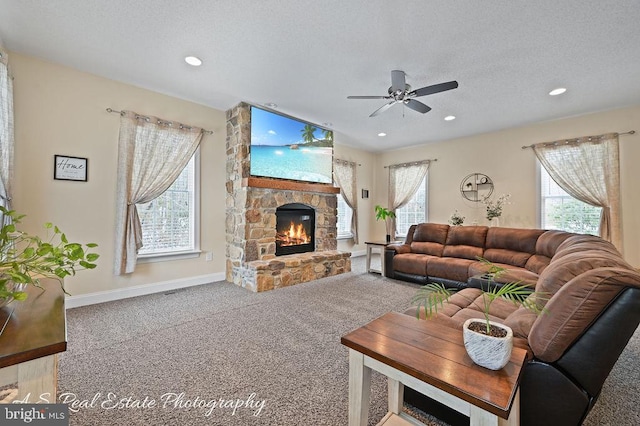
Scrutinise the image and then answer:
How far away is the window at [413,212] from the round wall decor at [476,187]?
2.89 feet

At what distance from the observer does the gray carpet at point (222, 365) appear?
1575 millimetres

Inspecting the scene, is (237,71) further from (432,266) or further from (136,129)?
(432,266)

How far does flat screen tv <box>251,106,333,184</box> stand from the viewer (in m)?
4.30

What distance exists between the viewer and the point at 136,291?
362cm

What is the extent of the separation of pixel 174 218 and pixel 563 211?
21.2 ft

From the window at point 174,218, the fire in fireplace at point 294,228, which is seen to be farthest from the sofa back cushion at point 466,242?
the window at point 174,218

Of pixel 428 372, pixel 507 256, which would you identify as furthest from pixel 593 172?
pixel 428 372

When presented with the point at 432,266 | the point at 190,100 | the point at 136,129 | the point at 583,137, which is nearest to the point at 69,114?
the point at 136,129

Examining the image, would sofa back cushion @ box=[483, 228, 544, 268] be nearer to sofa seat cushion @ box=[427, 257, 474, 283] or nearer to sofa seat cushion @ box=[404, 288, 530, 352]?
sofa seat cushion @ box=[427, 257, 474, 283]

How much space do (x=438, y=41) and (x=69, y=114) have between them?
4186 millimetres

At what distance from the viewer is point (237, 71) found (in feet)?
10.5

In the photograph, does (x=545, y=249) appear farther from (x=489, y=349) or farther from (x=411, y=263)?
(x=489, y=349)

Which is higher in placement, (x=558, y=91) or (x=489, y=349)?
(x=558, y=91)

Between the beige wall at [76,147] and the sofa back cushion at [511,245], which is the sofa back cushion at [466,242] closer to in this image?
the sofa back cushion at [511,245]
